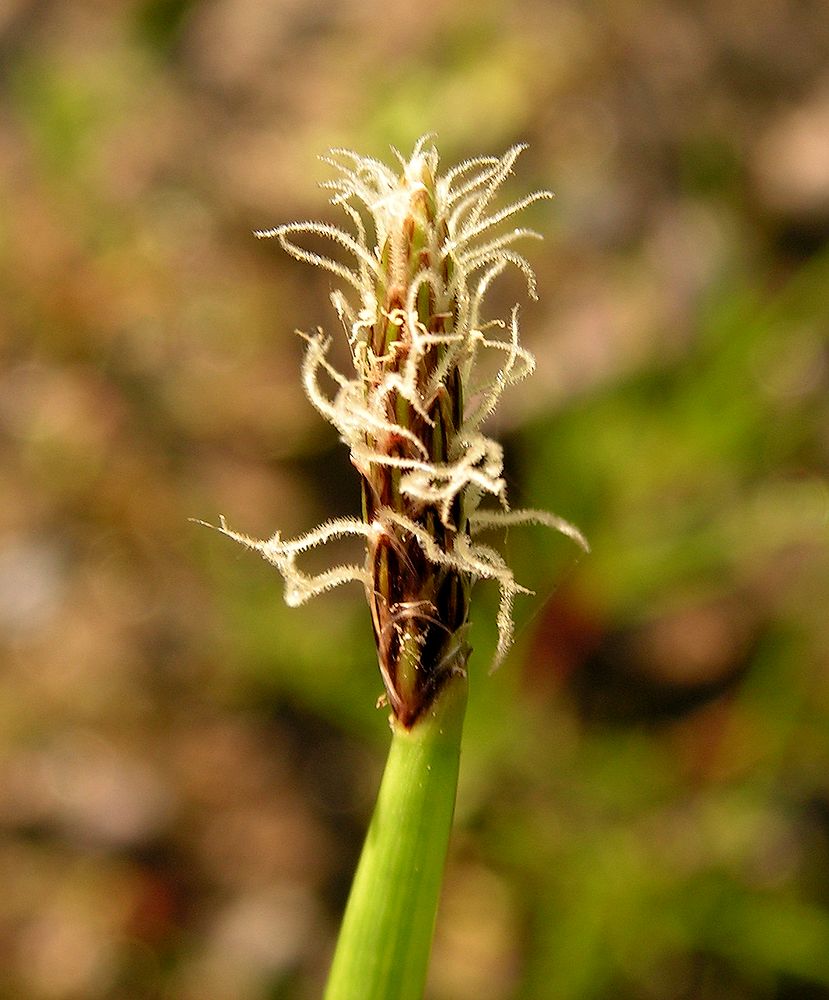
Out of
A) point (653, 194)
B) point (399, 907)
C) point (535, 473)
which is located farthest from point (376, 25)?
point (399, 907)

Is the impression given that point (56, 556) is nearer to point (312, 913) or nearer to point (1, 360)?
point (1, 360)

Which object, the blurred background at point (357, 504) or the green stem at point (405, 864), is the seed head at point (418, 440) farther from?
the blurred background at point (357, 504)

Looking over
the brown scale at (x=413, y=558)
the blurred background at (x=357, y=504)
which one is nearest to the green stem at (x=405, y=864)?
the brown scale at (x=413, y=558)

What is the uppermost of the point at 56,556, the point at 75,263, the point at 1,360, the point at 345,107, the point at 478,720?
the point at 345,107

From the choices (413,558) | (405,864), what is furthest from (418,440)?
(405,864)

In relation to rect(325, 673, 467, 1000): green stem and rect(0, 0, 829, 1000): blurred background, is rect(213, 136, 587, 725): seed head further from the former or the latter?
rect(0, 0, 829, 1000): blurred background

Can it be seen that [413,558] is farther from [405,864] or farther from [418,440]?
[405,864]

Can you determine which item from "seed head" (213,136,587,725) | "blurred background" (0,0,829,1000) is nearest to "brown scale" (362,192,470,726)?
"seed head" (213,136,587,725)
